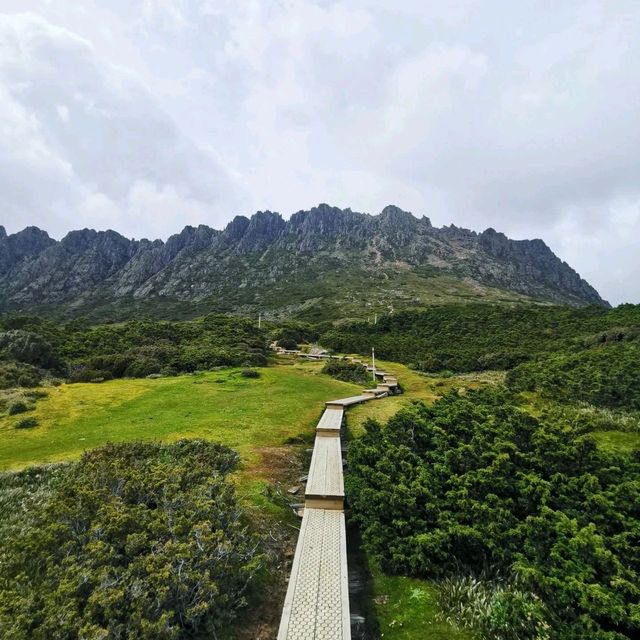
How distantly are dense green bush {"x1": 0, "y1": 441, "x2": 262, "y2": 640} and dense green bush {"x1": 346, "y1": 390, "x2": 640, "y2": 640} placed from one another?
16.3 ft

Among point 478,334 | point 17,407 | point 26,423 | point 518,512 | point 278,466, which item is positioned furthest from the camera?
point 478,334

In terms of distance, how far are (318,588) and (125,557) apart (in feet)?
16.4

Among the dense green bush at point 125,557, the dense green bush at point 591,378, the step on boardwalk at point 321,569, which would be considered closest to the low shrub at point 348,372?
the dense green bush at point 591,378

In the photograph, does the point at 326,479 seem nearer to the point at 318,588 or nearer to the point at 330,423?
the point at 318,588

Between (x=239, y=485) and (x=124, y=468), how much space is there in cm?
445

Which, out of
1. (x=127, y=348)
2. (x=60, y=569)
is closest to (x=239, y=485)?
(x=60, y=569)

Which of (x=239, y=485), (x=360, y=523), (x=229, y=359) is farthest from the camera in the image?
(x=229, y=359)

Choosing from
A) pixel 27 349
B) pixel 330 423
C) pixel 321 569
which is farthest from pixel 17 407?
pixel 321 569

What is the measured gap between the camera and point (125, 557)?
9.72 metres

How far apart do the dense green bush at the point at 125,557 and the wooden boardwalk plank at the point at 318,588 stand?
A: 129 cm

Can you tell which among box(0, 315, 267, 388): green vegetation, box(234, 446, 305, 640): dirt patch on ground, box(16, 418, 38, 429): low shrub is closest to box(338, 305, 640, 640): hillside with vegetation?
box(234, 446, 305, 640): dirt patch on ground

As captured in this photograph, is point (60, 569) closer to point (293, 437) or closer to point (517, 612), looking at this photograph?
point (517, 612)

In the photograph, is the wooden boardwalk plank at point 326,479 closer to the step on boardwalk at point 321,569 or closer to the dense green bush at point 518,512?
A: the step on boardwalk at point 321,569

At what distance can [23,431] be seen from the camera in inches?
830
